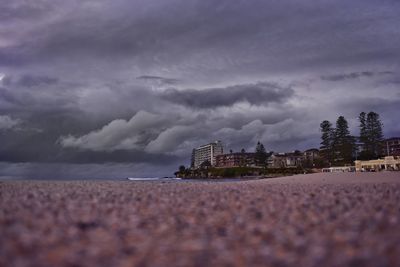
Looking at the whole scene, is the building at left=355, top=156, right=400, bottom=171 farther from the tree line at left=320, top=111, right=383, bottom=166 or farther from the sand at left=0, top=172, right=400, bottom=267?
the sand at left=0, top=172, right=400, bottom=267

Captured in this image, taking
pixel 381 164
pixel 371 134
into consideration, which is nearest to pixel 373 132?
pixel 371 134

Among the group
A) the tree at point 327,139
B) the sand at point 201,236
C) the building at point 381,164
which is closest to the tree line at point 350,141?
the tree at point 327,139

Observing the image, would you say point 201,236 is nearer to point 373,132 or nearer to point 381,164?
point 381,164

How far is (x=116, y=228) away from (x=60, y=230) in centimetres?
98

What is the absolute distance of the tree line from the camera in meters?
87.8

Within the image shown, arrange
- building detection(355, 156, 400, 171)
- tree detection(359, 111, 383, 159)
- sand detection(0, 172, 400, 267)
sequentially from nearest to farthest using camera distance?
1. sand detection(0, 172, 400, 267)
2. building detection(355, 156, 400, 171)
3. tree detection(359, 111, 383, 159)

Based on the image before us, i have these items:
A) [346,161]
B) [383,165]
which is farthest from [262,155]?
[383,165]

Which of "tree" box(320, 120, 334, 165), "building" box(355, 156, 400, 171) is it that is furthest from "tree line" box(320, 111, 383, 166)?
"building" box(355, 156, 400, 171)

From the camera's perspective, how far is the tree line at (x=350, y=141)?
87.8m

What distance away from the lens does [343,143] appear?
295ft

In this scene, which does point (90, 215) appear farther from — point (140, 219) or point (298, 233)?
point (298, 233)

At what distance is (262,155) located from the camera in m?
128

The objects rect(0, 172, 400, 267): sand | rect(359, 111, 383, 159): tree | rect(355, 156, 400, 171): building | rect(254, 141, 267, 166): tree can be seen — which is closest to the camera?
rect(0, 172, 400, 267): sand

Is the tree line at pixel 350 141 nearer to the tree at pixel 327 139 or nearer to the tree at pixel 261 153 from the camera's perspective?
the tree at pixel 327 139
